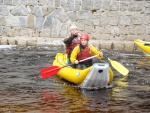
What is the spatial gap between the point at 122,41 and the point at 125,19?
0.77 m

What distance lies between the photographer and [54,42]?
16062 millimetres

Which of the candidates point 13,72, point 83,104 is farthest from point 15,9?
point 83,104

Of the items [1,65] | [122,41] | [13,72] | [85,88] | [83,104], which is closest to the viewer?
[83,104]

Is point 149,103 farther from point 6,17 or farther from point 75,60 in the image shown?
point 6,17

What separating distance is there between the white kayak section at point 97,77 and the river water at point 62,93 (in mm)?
141

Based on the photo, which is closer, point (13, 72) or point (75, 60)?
point (75, 60)

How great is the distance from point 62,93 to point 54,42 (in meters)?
7.31

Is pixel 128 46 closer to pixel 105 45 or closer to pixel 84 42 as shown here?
pixel 105 45

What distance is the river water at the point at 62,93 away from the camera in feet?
25.2

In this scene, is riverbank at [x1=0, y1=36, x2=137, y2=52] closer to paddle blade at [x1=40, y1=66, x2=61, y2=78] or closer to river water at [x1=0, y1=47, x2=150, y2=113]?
river water at [x1=0, y1=47, x2=150, y2=113]

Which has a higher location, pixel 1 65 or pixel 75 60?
pixel 75 60

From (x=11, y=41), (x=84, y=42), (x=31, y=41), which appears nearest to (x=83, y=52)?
(x=84, y=42)

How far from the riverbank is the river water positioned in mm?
3018

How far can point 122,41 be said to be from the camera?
1608 centimetres
